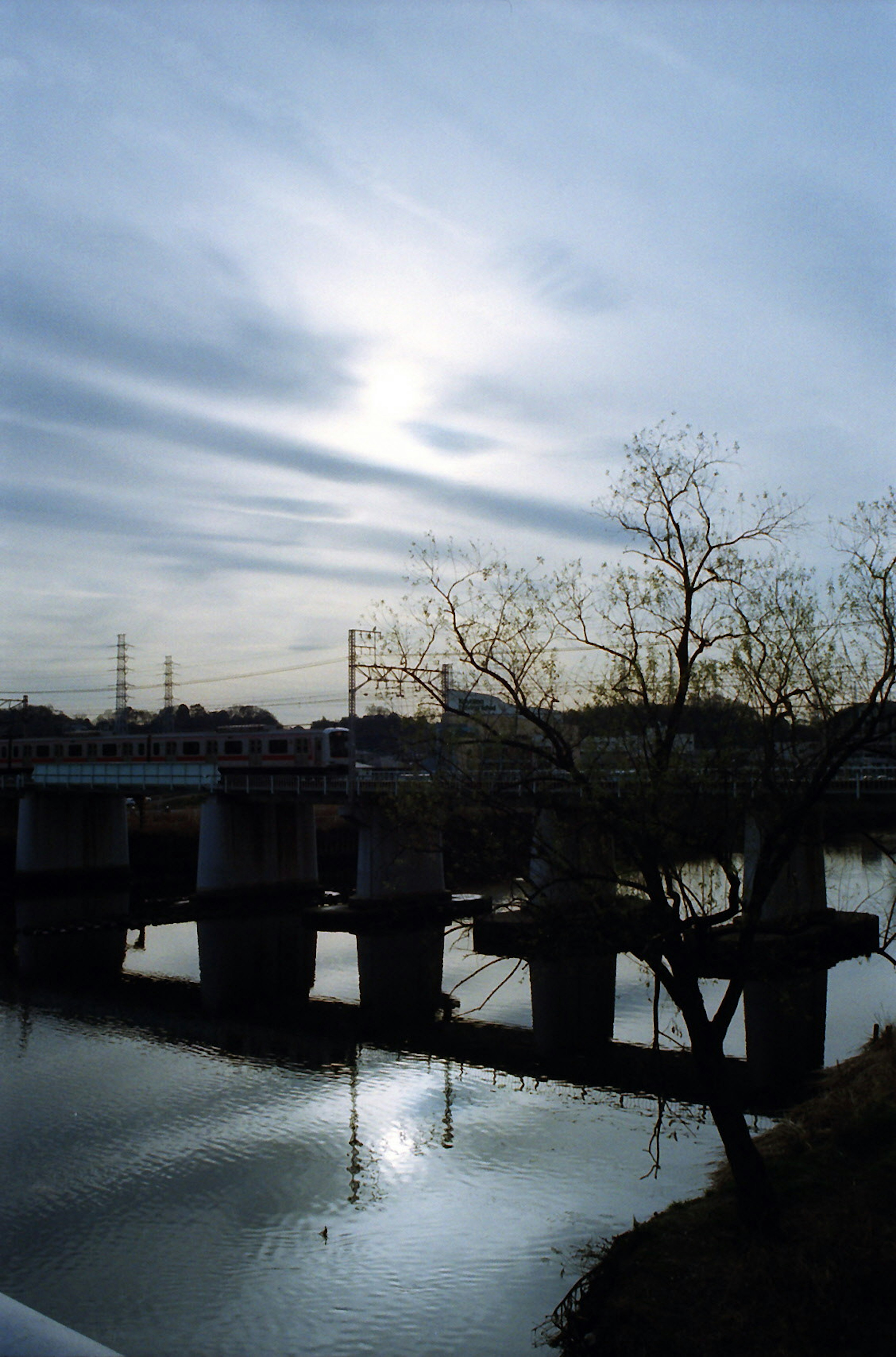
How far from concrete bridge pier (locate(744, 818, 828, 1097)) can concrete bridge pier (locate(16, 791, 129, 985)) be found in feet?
103

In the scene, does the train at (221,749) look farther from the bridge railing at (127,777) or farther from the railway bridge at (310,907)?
the bridge railing at (127,777)

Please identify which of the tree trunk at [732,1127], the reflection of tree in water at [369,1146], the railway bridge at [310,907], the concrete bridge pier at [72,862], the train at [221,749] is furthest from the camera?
the train at [221,749]

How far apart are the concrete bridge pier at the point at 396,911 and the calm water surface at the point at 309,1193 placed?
11183 mm

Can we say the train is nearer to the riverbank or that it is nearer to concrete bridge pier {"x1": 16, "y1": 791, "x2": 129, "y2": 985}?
concrete bridge pier {"x1": 16, "y1": 791, "x2": 129, "y2": 985}

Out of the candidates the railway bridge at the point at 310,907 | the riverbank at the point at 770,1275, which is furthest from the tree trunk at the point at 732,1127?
the railway bridge at the point at 310,907

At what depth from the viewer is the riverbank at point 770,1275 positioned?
1091 centimetres

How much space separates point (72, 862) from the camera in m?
66.9

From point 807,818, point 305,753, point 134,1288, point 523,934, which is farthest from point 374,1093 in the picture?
point 305,753

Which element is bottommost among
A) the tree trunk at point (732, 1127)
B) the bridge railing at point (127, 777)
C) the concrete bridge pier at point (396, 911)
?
the concrete bridge pier at point (396, 911)

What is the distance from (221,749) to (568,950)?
41708 millimetres

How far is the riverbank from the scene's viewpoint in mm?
10906

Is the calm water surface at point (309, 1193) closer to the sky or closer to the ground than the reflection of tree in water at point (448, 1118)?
closer to the sky

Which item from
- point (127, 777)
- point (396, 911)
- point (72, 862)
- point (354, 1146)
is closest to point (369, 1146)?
point (354, 1146)

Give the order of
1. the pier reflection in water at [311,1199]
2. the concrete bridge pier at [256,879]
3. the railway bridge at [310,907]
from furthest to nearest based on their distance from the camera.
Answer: the concrete bridge pier at [256,879] → the railway bridge at [310,907] → the pier reflection in water at [311,1199]
